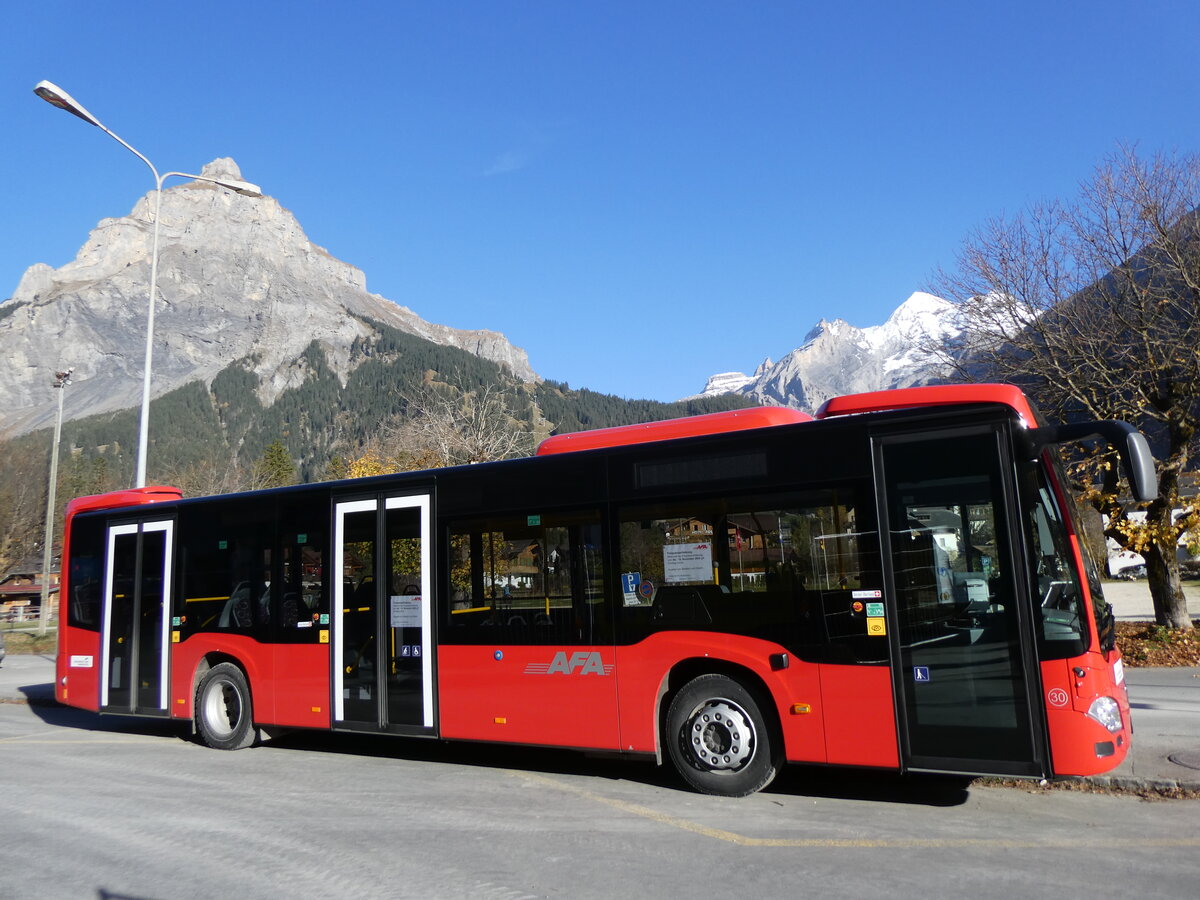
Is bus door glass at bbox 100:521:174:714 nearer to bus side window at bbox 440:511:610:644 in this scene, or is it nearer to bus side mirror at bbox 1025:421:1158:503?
bus side window at bbox 440:511:610:644

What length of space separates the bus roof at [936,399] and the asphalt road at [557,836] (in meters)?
3.07

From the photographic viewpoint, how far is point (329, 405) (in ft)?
565

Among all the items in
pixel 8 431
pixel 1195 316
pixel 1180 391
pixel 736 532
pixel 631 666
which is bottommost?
pixel 631 666

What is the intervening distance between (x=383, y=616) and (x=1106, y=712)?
21.9 feet

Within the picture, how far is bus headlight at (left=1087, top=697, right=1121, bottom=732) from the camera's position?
21.0ft

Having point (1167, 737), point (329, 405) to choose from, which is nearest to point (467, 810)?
point (1167, 737)

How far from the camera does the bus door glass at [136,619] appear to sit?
39.3ft

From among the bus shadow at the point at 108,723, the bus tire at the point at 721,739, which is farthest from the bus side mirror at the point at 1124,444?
the bus shadow at the point at 108,723

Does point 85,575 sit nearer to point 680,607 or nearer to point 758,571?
point 680,607

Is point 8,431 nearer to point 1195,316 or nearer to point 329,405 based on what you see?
point 1195,316

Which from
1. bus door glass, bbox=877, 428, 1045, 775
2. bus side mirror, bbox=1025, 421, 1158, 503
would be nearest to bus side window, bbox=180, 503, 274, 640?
bus door glass, bbox=877, 428, 1045, 775

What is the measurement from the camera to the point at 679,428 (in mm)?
8539

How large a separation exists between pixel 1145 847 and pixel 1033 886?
1298mm

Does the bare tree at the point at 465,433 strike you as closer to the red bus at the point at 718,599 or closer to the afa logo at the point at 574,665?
the red bus at the point at 718,599
